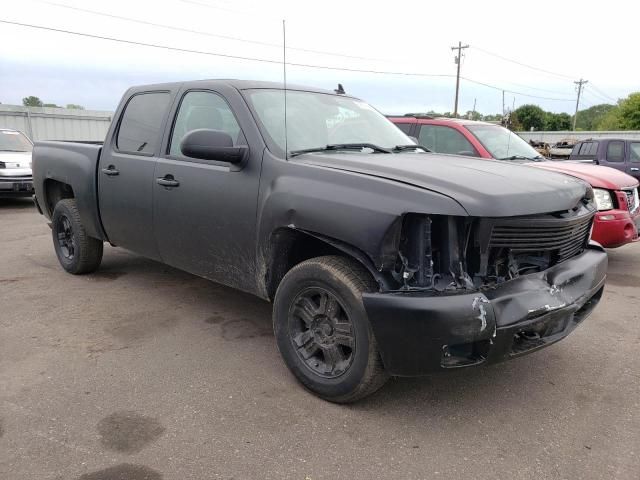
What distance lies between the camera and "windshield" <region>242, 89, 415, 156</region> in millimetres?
3566

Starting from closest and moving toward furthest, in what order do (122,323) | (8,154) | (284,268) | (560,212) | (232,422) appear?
(232,422) → (560,212) → (284,268) → (122,323) → (8,154)

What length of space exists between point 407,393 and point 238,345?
1316 mm

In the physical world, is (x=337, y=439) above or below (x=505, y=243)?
below

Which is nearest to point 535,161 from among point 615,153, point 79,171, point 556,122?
point 79,171

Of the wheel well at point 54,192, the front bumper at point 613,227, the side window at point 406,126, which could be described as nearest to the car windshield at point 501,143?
the side window at point 406,126

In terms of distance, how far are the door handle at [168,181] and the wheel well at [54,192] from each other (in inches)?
81.7

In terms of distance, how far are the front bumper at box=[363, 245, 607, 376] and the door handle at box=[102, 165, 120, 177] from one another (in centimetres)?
287

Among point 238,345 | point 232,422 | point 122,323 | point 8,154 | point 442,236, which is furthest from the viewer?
point 8,154

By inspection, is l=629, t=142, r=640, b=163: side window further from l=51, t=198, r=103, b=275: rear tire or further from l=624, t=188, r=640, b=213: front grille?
l=51, t=198, r=103, b=275: rear tire

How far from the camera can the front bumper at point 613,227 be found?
586 cm

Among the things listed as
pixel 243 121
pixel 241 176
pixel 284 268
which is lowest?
pixel 284 268

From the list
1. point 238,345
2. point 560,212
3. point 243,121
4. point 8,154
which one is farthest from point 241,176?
point 8,154

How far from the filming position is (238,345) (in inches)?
153

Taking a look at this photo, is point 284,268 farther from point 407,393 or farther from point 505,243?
point 505,243
